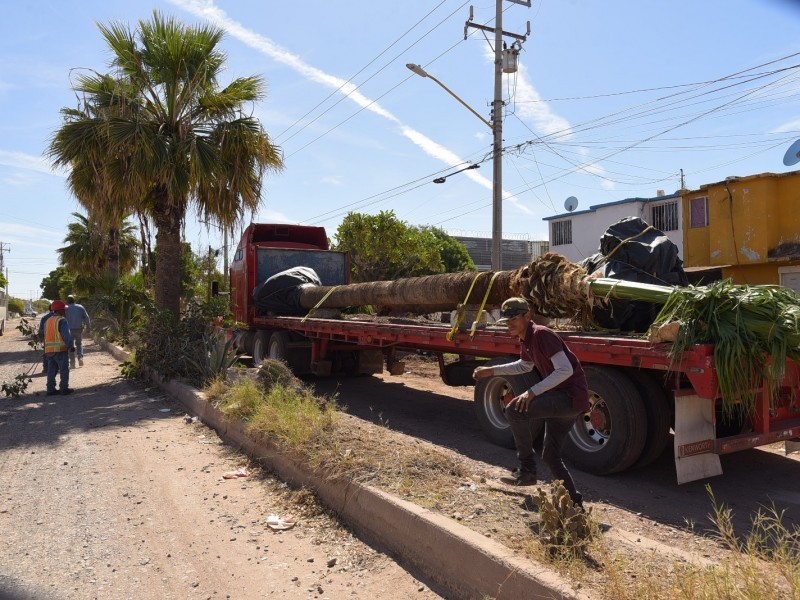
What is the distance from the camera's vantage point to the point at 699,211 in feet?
39.2

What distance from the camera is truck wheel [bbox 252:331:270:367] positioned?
42.3ft

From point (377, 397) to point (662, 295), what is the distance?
5.92 m

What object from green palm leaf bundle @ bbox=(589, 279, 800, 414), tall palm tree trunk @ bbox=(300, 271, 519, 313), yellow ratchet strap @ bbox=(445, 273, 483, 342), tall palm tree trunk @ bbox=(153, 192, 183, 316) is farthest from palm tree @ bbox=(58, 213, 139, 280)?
green palm leaf bundle @ bbox=(589, 279, 800, 414)

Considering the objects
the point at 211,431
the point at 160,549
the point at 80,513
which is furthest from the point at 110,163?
the point at 160,549

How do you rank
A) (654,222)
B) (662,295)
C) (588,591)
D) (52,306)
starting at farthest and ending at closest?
(654,222) → (52,306) → (662,295) → (588,591)

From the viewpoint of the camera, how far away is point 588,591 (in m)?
2.83

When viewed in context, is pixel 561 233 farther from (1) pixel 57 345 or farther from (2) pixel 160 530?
(2) pixel 160 530

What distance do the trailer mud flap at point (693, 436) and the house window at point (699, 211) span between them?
7.84 meters

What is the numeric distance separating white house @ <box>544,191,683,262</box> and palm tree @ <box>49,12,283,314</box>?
18.3m

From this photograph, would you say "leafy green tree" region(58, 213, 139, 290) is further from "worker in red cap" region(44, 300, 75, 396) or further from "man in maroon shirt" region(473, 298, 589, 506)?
"man in maroon shirt" region(473, 298, 589, 506)

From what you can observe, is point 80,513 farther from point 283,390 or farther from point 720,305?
point 720,305

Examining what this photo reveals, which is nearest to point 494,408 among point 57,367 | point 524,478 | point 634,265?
point 634,265

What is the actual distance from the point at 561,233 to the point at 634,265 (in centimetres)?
2812

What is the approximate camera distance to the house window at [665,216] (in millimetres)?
Result: 27578
